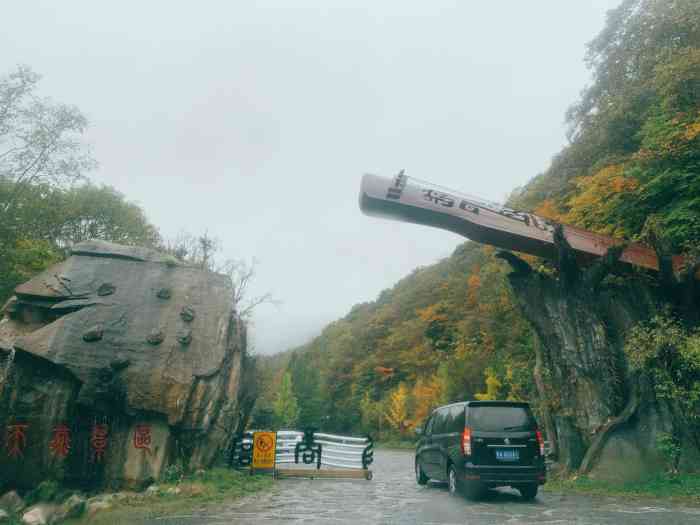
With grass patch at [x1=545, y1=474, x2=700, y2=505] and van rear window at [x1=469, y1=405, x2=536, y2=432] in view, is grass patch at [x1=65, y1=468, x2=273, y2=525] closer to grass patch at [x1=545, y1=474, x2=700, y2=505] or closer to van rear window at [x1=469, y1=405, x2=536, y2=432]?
van rear window at [x1=469, y1=405, x2=536, y2=432]

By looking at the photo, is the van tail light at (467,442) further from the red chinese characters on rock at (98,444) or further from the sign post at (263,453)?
the red chinese characters on rock at (98,444)

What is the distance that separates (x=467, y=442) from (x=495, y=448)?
509 millimetres

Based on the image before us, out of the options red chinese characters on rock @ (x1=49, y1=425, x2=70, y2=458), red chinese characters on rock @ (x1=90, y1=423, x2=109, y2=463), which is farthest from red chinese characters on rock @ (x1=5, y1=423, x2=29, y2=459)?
red chinese characters on rock @ (x1=90, y1=423, x2=109, y2=463)

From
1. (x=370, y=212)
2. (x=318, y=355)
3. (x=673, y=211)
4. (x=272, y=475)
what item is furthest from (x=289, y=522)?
(x=318, y=355)

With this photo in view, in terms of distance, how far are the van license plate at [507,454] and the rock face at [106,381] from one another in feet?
19.9

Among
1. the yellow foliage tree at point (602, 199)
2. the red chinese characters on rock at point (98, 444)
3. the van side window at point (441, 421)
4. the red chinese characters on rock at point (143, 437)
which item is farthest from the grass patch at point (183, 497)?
the yellow foliage tree at point (602, 199)

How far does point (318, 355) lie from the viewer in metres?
86.6

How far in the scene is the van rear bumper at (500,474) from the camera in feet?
34.7

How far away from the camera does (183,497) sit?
10844 millimetres

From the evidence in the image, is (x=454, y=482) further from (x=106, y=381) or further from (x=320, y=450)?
(x=106, y=381)

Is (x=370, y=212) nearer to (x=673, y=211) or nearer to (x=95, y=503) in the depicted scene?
(x=673, y=211)

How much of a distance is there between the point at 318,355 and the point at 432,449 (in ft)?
244

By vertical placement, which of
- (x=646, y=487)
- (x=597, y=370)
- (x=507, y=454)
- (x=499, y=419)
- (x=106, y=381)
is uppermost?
(x=597, y=370)

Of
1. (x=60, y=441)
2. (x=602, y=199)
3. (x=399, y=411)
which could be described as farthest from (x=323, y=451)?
(x=399, y=411)
